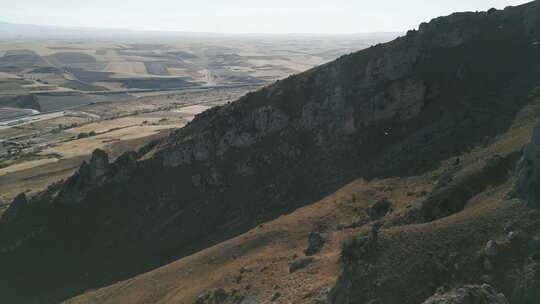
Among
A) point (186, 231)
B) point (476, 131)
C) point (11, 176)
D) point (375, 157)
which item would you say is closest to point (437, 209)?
point (476, 131)

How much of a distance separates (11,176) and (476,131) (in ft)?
409

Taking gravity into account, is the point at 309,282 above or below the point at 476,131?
below

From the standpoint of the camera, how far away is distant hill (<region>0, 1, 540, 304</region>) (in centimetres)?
6031

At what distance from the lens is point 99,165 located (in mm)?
83375

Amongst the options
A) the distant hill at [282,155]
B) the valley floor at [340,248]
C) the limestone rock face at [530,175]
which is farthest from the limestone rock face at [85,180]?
the limestone rock face at [530,175]

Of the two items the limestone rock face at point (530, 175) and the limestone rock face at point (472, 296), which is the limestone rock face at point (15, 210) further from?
the limestone rock face at point (530, 175)

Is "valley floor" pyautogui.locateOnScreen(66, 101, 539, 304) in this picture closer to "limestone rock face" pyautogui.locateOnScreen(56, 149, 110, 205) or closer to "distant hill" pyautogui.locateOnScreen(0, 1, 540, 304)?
"distant hill" pyautogui.locateOnScreen(0, 1, 540, 304)

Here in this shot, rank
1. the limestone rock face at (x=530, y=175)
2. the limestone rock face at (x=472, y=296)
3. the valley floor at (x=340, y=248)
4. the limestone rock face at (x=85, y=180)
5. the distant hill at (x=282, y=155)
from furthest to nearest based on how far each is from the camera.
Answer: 1. the limestone rock face at (x=85, y=180)
2. the distant hill at (x=282, y=155)
3. the limestone rock face at (x=530, y=175)
4. the valley floor at (x=340, y=248)
5. the limestone rock face at (x=472, y=296)

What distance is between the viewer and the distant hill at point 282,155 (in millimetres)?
60312

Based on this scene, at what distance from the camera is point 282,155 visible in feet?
238

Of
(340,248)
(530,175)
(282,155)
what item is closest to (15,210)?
(282,155)

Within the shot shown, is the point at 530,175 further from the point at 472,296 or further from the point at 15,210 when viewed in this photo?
the point at 15,210

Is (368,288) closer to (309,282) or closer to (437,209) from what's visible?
(309,282)

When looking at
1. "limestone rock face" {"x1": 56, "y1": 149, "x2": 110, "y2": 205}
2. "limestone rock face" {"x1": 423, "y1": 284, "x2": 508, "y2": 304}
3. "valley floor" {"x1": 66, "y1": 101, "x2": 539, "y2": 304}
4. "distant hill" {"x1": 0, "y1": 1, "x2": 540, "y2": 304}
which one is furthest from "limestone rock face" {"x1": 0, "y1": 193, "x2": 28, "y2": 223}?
"limestone rock face" {"x1": 423, "y1": 284, "x2": 508, "y2": 304}
